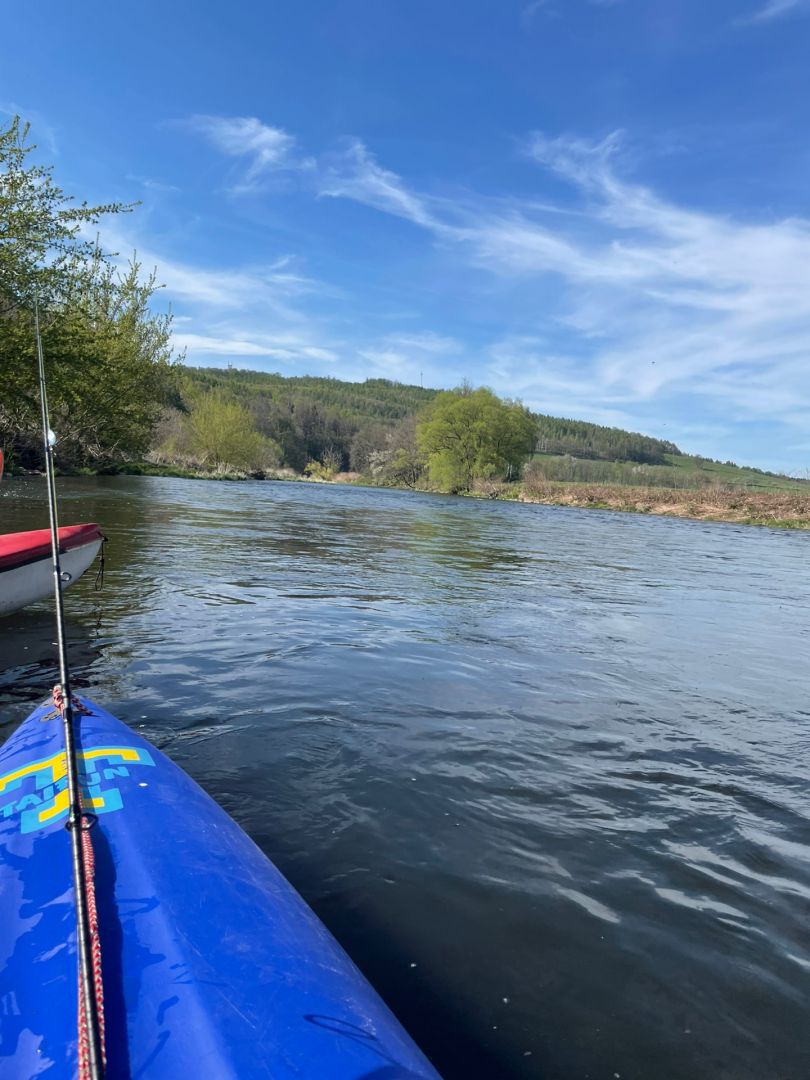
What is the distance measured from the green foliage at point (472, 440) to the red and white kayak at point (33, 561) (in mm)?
56837

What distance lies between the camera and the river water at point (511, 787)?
7.63 feet

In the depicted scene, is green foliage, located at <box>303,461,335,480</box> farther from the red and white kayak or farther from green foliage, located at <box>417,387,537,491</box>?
the red and white kayak

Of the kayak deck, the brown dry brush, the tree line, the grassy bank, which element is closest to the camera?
the kayak deck

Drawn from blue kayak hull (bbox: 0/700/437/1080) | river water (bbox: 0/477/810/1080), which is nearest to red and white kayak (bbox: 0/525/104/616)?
river water (bbox: 0/477/810/1080)

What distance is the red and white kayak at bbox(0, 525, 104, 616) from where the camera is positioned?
6277mm

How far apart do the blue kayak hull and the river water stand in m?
0.60

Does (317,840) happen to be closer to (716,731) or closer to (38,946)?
(38,946)

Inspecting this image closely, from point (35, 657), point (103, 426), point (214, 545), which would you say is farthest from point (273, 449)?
point (35, 657)

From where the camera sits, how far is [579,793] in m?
3.89

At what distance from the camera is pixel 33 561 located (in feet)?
21.2

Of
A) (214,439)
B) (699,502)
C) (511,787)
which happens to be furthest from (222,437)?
(511,787)

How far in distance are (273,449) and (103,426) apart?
53.5m

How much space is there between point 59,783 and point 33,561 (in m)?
4.47

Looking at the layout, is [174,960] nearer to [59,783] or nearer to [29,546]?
[59,783]
